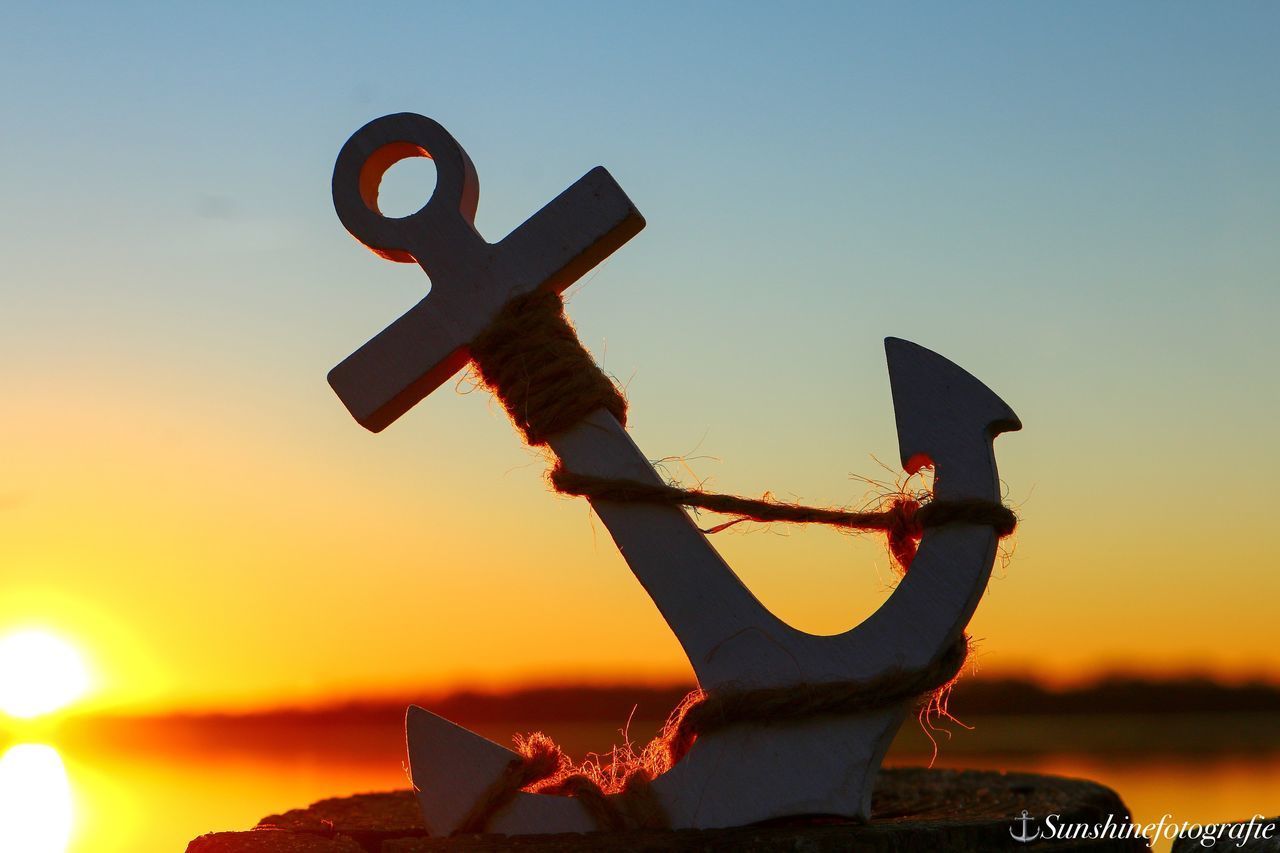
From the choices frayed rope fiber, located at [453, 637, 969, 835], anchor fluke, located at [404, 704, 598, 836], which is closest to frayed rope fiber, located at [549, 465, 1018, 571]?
frayed rope fiber, located at [453, 637, 969, 835]

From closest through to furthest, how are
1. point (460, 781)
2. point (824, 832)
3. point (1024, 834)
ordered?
point (824, 832)
point (460, 781)
point (1024, 834)

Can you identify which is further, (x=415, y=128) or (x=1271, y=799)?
(x=1271, y=799)

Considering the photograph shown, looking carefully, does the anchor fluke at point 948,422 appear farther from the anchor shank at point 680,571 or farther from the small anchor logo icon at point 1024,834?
the small anchor logo icon at point 1024,834

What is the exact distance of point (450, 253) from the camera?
326 cm

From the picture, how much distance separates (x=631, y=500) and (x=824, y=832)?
916 mm

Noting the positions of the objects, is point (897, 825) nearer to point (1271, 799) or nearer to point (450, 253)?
point (450, 253)

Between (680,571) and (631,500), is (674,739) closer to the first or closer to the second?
(680,571)

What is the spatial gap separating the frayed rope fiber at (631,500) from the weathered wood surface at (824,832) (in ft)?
0.43

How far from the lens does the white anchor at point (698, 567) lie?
114 inches

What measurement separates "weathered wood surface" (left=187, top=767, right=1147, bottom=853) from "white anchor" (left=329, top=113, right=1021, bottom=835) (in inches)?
4.2

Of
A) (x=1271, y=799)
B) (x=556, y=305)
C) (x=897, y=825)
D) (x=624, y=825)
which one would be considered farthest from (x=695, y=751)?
(x=1271, y=799)

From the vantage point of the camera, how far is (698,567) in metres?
3.04

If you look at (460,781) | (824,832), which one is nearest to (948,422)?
(824,832)

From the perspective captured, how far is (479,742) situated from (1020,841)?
139 cm
